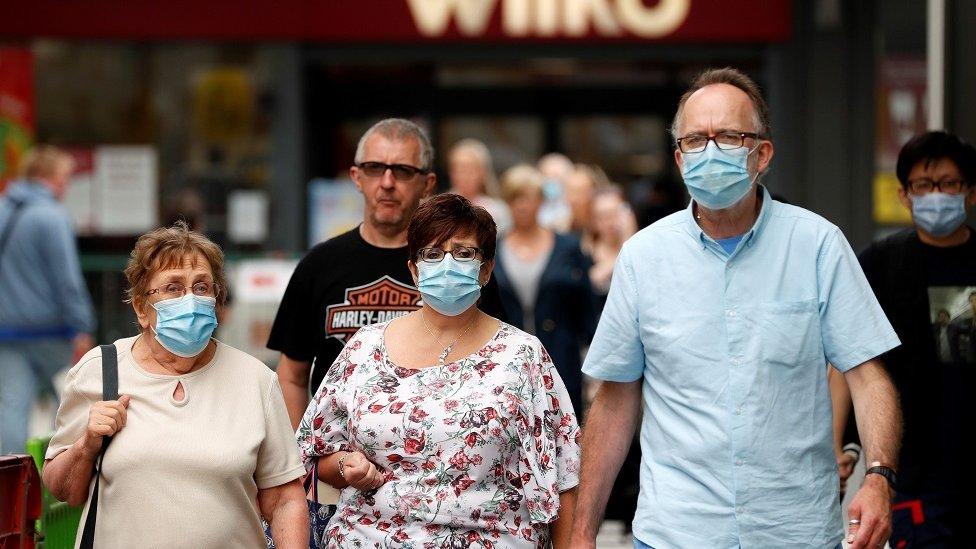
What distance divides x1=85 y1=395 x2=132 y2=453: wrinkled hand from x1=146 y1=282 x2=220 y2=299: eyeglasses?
0.34 metres

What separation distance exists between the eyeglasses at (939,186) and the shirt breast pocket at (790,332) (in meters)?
1.78

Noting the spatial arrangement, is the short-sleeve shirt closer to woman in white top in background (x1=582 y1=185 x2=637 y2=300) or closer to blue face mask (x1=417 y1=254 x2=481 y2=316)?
blue face mask (x1=417 y1=254 x2=481 y2=316)

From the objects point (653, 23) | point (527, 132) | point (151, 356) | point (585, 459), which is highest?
point (653, 23)

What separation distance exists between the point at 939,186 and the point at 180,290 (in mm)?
2959

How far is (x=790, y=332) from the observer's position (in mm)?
4176

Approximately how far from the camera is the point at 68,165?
10.2 metres

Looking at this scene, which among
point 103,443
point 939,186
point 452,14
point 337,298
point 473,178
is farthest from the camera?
point 452,14

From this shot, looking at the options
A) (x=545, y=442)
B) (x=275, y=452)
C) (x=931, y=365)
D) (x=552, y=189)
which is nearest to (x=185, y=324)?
(x=275, y=452)

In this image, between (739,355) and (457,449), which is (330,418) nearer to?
(457,449)

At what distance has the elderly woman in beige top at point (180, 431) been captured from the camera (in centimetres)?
414

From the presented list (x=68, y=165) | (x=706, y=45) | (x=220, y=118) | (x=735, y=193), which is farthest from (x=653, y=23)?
(x=735, y=193)

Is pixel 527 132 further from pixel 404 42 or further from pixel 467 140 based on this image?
pixel 404 42

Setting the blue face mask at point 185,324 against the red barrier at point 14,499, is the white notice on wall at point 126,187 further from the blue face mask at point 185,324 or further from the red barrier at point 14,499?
the blue face mask at point 185,324

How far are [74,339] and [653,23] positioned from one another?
559cm
